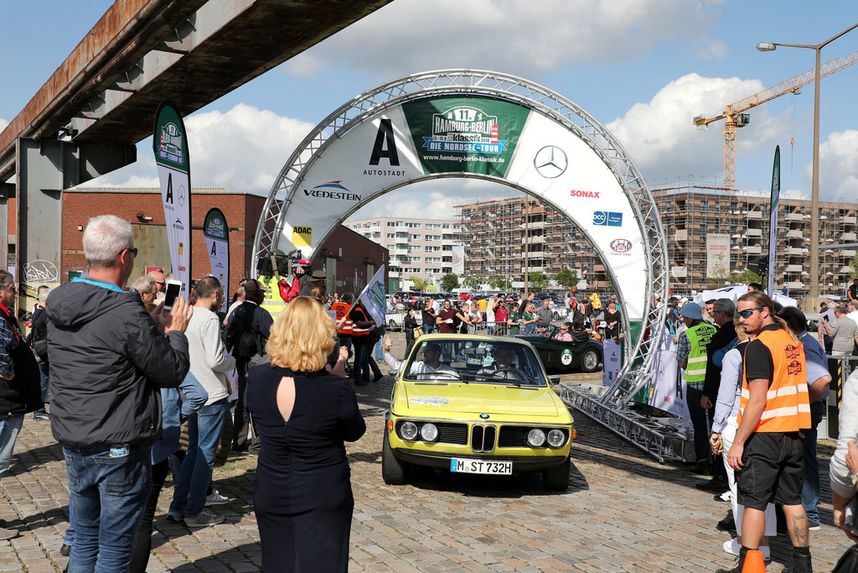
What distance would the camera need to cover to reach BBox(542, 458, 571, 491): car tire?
8.10m

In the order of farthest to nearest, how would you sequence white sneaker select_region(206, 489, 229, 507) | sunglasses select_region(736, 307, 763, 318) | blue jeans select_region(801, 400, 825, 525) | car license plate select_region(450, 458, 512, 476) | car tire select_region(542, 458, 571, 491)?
1. car tire select_region(542, 458, 571, 491)
2. car license plate select_region(450, 458, 512, 476)
3. white sneaker select_region(206, 489, 229, 507)
4. blue jeans select_region(801, 400, 825, 525)
5. sunglasses select_region(736, 307, 763, 318)

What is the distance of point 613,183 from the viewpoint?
1492 cm

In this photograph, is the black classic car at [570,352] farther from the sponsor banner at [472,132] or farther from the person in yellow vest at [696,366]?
the person in yellow vest at [696,366]

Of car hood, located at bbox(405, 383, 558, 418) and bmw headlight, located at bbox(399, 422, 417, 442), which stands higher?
car hood, located at bbox(405, 383, 558, 418)

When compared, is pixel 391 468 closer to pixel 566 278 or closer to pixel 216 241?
pixel 216 241

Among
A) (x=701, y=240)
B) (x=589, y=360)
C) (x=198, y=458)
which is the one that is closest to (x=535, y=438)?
(x=198, y=458)

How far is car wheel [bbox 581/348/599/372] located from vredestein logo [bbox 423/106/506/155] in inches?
329

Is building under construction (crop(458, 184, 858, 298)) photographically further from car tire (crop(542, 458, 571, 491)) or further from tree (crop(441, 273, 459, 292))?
car tire (crop(542, 458, 571, 491))

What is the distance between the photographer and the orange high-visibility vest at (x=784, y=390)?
17.1ft

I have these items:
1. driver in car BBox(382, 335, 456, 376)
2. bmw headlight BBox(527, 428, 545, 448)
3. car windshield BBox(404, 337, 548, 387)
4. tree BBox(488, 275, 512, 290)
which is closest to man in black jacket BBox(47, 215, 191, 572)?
bmw headlight BBox(527, 428, 545, 448)

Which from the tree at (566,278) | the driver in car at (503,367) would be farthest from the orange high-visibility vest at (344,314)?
the tree at (566,278)

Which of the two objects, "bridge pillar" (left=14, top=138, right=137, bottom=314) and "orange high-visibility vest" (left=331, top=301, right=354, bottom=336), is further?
"orange high-visibility vest" (left=331, top=301, right=354, bottom=336)

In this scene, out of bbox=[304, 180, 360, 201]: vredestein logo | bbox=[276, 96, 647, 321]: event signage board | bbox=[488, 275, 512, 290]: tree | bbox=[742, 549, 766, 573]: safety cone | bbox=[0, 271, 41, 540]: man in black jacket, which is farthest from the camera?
bbox=[488, 275, 512, 290]: tree

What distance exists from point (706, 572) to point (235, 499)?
13.4 feet
